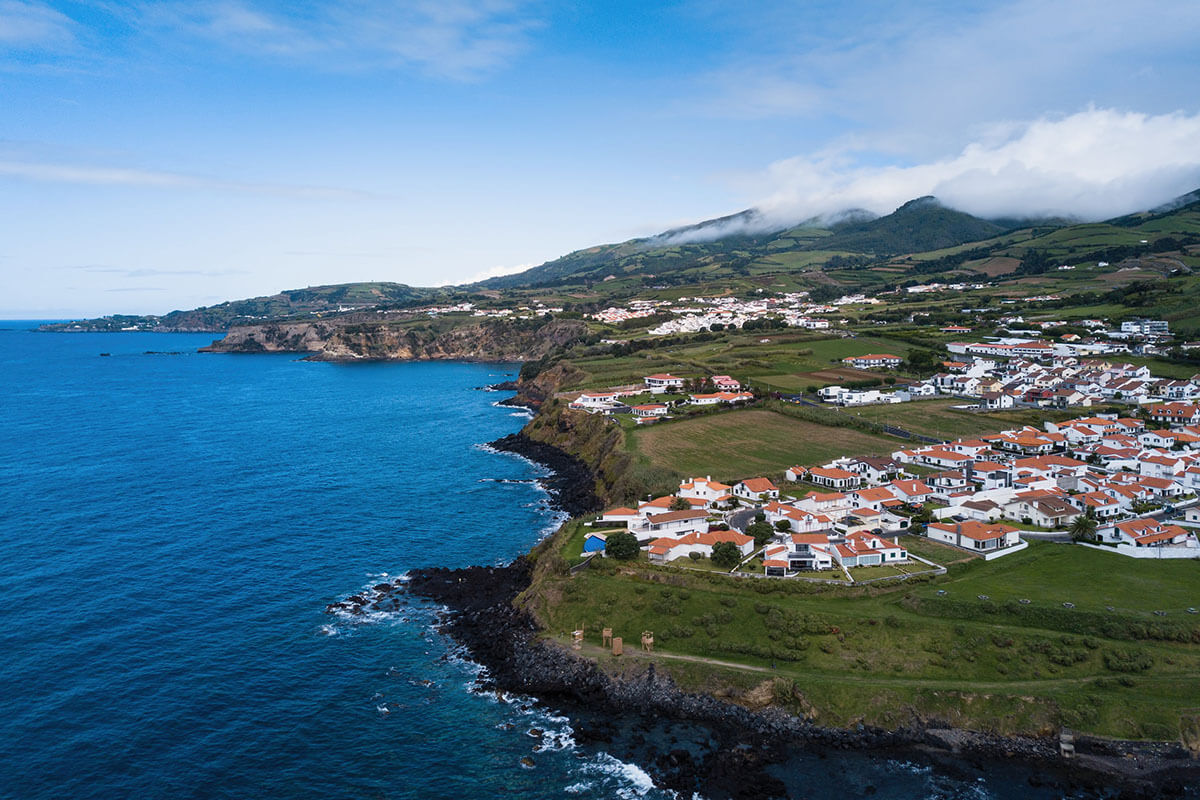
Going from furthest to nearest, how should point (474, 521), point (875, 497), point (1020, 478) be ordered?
point (474, 521)
point (1020, 478)
point (875, 497)

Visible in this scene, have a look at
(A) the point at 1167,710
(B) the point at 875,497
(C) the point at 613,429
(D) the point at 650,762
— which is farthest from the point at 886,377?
(D) the point at 650,762

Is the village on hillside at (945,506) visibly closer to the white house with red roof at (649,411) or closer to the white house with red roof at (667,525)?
the white house with red roof at (667,525)

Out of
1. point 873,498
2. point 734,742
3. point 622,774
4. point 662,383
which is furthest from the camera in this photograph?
point 662,383

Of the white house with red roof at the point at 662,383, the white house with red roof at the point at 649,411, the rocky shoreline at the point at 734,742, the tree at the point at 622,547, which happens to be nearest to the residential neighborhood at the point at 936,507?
the tree at the point at 622,547

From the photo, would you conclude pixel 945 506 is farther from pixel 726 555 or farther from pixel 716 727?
pixel 716 727

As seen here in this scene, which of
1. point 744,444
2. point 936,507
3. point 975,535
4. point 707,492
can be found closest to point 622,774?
point 707,492

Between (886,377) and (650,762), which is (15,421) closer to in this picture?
(650,762)
